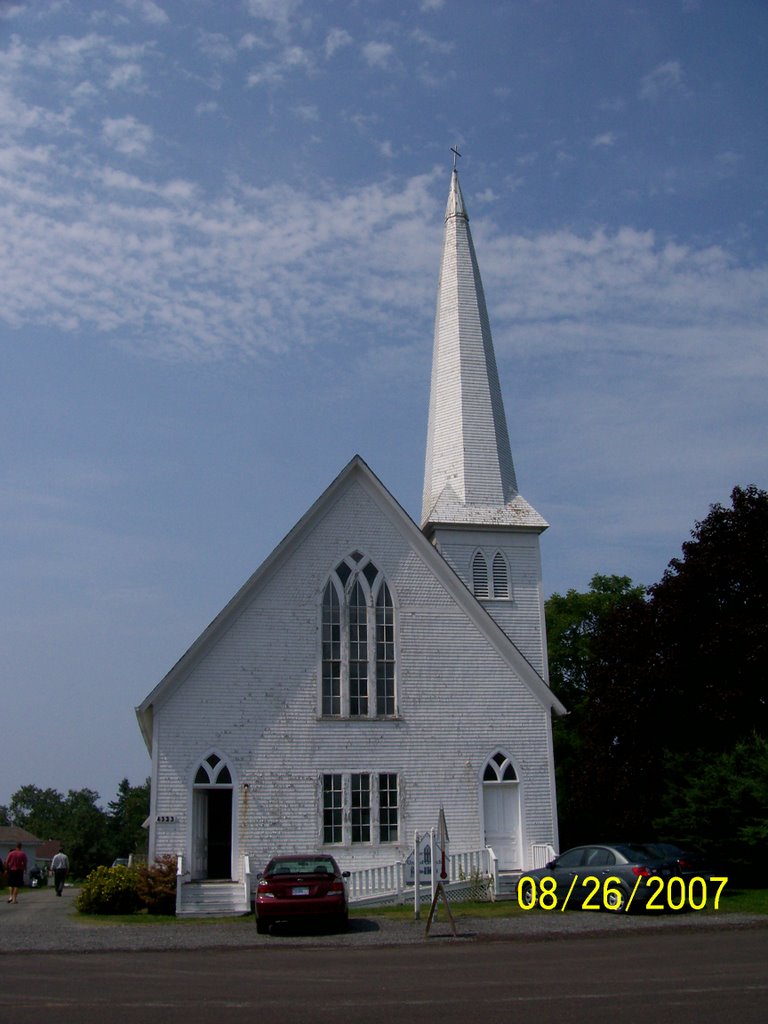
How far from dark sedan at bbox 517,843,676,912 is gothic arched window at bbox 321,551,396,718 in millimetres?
5516

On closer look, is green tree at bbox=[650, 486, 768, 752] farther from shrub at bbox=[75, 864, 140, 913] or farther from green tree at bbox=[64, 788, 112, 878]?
green tree at bbox=[64, 788, 112, 878]

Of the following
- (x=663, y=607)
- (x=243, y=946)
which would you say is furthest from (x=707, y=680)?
(x=243, y=946)

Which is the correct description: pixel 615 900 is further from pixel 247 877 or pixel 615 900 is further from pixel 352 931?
pixel 247 877

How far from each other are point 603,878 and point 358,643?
26.8 ft

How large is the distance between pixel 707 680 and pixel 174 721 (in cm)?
1344

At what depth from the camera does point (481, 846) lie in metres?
23.6

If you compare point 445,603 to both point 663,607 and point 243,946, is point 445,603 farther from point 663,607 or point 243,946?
point 243,946

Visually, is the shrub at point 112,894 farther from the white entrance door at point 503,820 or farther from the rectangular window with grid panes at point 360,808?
the white entrance door at point 503,820

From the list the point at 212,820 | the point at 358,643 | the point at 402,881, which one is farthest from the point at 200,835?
the point at 358,643

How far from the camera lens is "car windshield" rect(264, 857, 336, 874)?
57.8 ft

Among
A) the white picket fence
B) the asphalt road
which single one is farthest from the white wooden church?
the asphalt road

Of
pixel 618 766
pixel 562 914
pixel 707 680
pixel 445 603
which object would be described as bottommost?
pixel 562 914

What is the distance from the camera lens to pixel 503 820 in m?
24.2

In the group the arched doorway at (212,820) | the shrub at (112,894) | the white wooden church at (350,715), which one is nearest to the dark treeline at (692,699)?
the white wooden church at (350,715)
